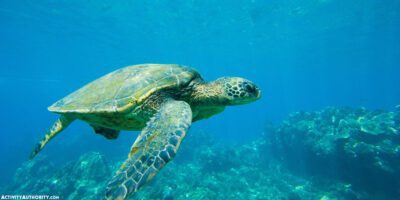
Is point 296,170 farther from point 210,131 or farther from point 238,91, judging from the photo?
point 210,131

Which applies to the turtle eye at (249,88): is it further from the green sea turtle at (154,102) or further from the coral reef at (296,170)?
the coral reef at (296,170)

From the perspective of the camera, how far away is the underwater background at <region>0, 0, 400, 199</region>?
1021 cm

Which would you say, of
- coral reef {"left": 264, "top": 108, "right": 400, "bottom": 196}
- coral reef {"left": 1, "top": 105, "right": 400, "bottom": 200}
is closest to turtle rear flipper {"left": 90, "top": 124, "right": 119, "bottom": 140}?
coral reef {"left": 1, "top": 105, "right": 400, "bottom": 200}

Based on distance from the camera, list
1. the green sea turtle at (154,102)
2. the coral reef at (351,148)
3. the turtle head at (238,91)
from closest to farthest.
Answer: the green sea turtle at (154,102), the turtle head at (238,91), the coral reef at (351,148)

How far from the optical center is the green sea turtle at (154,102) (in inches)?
114

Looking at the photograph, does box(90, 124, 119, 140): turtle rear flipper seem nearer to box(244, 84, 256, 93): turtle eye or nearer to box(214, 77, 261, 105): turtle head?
box(214, 77, 261, 105): turtle head

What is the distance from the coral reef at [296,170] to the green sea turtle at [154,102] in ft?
16.6

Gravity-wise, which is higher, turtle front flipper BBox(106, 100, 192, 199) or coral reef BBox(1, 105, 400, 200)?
coral reef BBox(1, 105, 400, 200)

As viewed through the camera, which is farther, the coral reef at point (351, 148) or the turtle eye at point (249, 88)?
the coral reef at point (351, 148)

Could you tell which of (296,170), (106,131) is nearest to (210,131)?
(296,170)

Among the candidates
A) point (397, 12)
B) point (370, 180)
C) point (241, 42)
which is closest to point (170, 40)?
point (241, 42)

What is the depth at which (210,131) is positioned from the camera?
34.1 m

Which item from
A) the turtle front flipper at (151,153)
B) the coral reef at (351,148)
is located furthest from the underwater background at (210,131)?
the turtle front flipper at (151,153)

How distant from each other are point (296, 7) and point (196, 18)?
11628 mm
